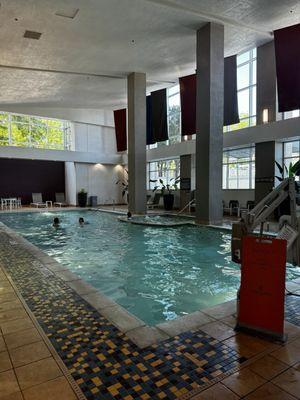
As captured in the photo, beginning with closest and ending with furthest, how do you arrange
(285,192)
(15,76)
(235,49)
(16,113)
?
(285,192) → (235,49) → (15,76) → (16,113)

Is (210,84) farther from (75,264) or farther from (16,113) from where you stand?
(16,113)

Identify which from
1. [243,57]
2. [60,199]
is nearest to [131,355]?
[243,57]

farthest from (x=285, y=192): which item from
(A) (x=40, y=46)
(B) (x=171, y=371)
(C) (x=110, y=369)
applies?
(A) (x=40, y=46)

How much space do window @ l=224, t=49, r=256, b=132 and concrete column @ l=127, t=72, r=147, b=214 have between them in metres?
4.19

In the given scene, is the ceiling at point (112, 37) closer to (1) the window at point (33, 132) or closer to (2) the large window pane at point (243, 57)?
(2) the large window pane at point (243, 57)

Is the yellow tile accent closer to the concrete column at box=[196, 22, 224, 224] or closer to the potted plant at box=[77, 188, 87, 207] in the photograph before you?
the concrete column at box=[196, 22, 224, 224]

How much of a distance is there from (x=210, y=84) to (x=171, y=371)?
27.7 feet

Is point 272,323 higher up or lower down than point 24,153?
lower down

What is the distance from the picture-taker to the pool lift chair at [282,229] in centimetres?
254

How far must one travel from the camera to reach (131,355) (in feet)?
6.50

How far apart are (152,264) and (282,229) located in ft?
8.97

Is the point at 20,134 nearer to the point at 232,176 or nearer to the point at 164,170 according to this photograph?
the point at 164,170

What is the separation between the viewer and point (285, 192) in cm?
290

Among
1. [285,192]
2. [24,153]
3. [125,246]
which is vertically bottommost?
[125,246]
